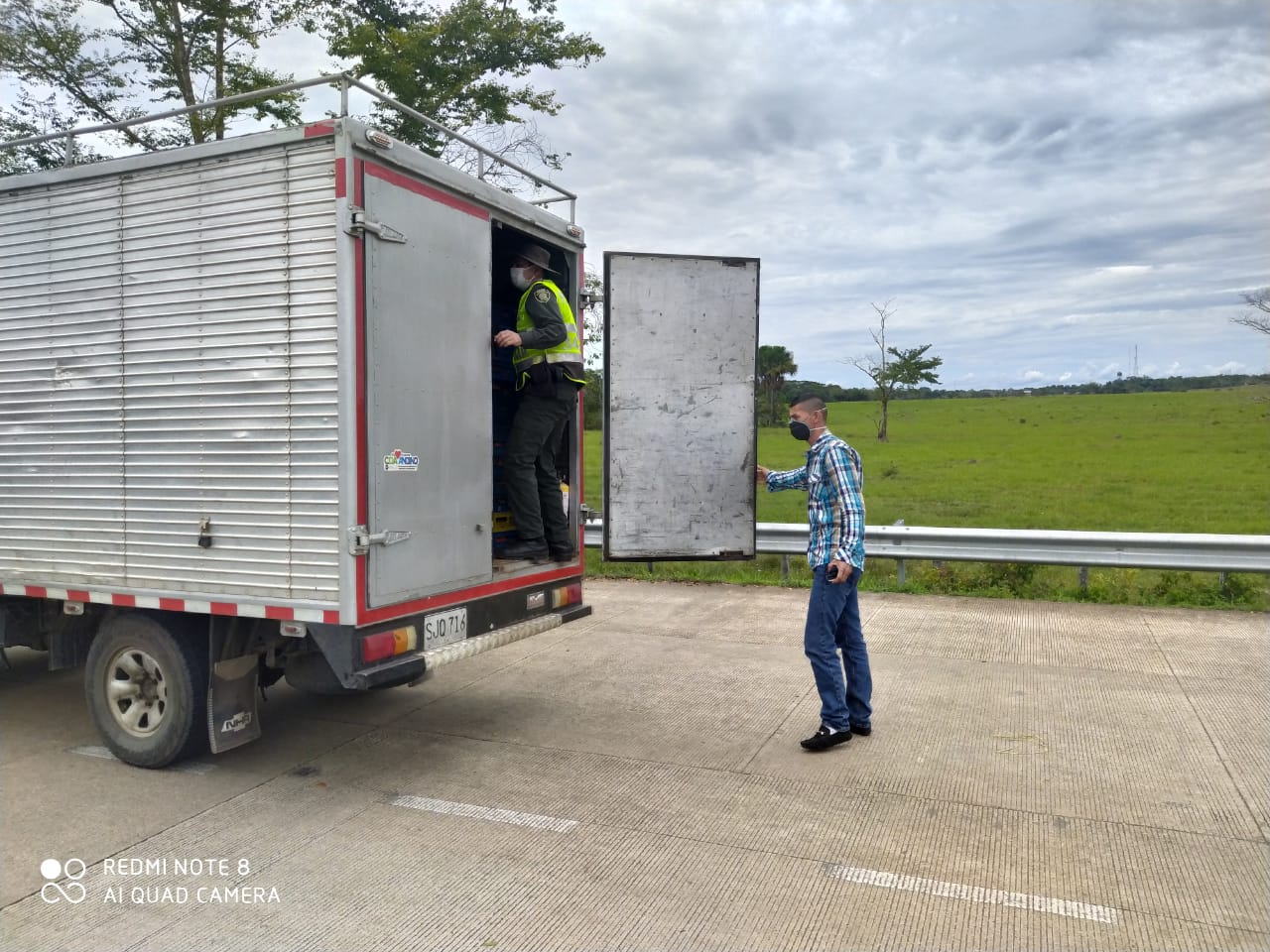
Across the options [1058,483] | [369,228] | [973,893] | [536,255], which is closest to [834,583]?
[973,893]

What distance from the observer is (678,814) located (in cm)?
423

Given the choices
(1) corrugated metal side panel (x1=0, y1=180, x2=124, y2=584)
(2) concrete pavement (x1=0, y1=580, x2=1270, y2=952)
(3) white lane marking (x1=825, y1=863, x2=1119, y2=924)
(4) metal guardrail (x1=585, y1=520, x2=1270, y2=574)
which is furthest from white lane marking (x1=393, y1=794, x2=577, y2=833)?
(4) metal guardrail (x1=585, y1=520, x2=1270, y2=574)

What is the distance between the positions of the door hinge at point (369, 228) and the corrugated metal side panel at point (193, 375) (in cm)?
11

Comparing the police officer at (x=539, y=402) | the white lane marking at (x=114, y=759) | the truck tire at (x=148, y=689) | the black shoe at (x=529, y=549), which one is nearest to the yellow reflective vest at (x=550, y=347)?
the police officer at (x=539, y=402)

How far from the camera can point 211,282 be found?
4.50 meters

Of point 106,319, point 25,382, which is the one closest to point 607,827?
point 106,319

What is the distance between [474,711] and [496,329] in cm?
271

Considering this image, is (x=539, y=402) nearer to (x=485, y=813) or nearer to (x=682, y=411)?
(x=682, y=411)

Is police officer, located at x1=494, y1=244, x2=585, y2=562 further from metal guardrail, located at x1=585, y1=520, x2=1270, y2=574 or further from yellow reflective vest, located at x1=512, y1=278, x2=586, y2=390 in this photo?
metal guardrail, located at x1=585, y1=520, x2=1270, y2=574

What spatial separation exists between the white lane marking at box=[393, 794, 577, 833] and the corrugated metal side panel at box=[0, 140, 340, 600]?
113cm

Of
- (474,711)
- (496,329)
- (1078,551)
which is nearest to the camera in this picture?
(474,711)

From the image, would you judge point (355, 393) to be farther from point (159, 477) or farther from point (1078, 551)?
point (1078, 551)

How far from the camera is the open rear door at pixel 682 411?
6.73 m

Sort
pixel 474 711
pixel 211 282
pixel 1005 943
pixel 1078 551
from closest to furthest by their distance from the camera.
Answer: pixel 1005 943 < pixel 211 282 < pixel 474 711 < pixel 1078 551
